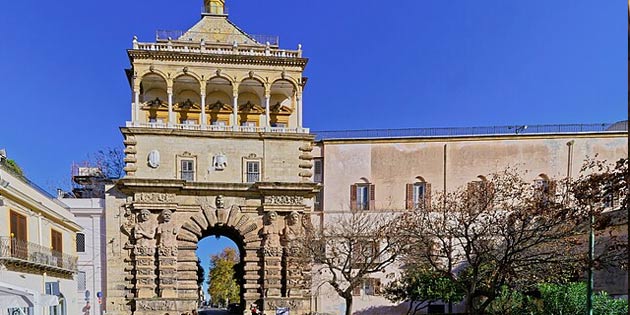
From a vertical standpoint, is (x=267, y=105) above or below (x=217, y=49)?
below

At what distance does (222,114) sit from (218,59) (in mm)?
3836

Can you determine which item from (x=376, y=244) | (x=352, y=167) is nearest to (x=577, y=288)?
(x=376, y=244)

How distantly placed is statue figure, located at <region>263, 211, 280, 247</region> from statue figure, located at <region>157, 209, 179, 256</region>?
5.07 metres

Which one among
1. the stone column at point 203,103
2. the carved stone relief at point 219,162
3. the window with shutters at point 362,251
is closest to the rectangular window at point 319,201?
the carved stone relief at point 219,162

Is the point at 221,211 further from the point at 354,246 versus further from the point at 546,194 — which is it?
the point at 546,194

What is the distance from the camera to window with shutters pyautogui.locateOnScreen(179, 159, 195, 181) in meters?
27.3

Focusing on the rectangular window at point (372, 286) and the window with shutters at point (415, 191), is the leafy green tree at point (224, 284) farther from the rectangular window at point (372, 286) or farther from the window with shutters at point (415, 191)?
the window with shutters at point (415, 191)

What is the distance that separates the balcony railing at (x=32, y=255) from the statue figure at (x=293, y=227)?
11374 millimetres

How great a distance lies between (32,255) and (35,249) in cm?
63

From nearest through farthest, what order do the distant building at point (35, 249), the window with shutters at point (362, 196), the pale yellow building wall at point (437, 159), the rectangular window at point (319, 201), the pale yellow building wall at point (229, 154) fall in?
1. the distant building at point (35, 249)
2. the pale yellow building wall at point (229, 154)
3. the pale yellow building wall at point (437, 159)
4. the window with shutters at point (362, 196)
5. the rectangular window at point (319, 201)

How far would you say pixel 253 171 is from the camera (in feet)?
91.4

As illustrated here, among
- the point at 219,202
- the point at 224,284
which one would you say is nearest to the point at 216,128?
the point at 219,202

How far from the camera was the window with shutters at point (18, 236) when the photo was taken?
1811 centimetres

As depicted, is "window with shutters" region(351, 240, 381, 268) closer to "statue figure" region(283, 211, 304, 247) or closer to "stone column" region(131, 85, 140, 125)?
"statue figure" region(283, 211, 304, 247)
